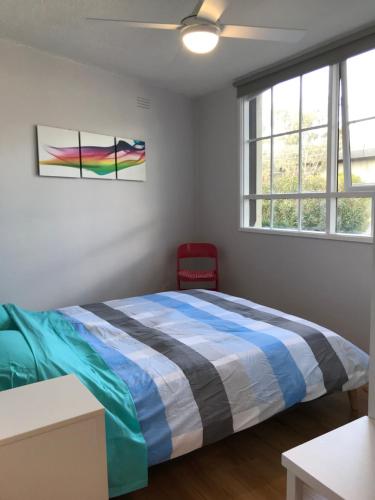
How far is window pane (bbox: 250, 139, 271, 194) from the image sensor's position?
3.52 meters

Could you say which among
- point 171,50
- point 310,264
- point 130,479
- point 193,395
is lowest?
point 130,479

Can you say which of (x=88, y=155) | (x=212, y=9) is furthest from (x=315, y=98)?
(x=88, y=155)

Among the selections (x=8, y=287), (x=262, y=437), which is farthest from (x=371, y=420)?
(x=8, y=287)

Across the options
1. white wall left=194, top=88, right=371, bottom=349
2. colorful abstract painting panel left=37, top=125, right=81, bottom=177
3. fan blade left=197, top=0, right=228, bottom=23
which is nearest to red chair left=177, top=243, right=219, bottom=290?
white wall left=194, top=88, right=371, bottom=349

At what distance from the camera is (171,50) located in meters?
2.96

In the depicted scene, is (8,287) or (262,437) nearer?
(262,437)

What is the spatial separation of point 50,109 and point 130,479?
9.17ft

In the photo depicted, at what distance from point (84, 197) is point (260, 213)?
5.34 feet

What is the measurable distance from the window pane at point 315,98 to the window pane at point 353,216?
2.16 feet

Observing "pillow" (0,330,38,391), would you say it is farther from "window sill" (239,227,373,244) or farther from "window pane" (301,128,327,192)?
"window pane" (301,128,327,192)

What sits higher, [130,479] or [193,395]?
[193,395]

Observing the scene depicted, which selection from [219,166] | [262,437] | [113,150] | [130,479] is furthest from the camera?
[219,166]

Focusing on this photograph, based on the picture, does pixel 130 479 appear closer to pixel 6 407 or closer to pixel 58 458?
pixel 58 458

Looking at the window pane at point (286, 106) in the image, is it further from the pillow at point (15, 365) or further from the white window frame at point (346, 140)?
the pillow at point (15, 365)
